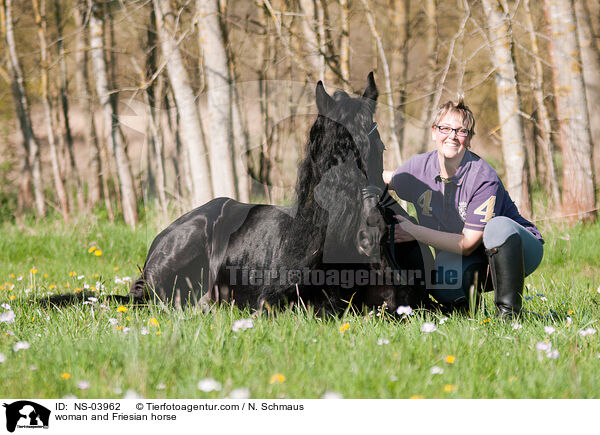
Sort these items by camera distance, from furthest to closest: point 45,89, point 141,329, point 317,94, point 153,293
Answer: point 45,89, point 153,293, point 141,329, point 317,94

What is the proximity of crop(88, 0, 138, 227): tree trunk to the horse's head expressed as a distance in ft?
22.1

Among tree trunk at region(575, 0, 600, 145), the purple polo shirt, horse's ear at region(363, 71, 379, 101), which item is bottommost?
the purple polo shirt

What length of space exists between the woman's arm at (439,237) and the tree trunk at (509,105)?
4.10 metres

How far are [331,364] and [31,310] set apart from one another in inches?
92.4

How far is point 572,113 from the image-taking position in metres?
7.44

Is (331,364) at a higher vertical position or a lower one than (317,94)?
lower

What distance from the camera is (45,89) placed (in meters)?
10.3

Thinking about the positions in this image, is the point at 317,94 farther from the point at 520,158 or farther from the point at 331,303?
the point at 520,158

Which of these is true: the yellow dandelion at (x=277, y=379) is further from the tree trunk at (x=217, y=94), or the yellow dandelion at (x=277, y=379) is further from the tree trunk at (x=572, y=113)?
the tree trunk at (x=572, y=113)

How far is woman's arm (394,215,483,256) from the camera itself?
346cm

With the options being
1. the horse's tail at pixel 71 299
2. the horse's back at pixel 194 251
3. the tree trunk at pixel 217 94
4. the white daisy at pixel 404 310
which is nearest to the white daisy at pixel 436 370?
the white daisy at pixel 404 310

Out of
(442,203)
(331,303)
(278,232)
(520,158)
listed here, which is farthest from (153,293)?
(520,158)

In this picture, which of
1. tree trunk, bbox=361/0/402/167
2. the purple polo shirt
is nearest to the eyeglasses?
the purple polo shirt

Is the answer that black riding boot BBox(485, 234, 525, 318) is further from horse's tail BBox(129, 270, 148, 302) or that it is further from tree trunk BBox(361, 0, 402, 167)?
tree trunk BBox(361, 0, 402, 167)
